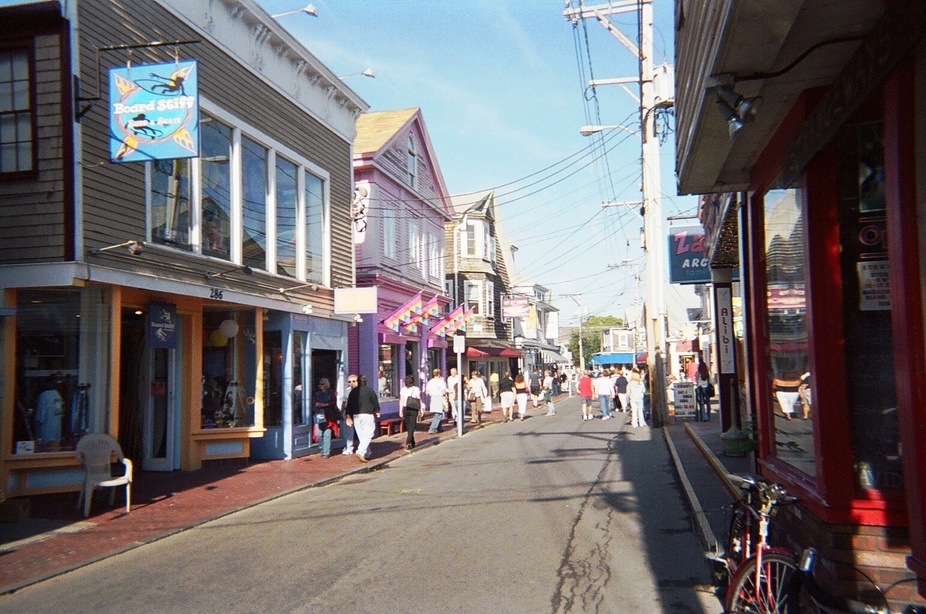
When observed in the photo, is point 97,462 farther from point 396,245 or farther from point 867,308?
point 396,245

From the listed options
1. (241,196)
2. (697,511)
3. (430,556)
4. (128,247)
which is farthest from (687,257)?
(430,556)

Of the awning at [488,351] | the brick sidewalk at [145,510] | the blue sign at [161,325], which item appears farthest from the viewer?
the awning at [488,351]

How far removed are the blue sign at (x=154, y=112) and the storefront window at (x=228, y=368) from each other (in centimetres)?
530

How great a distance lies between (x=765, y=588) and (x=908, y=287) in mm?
2034

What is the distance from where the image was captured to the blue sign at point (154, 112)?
1102 cm

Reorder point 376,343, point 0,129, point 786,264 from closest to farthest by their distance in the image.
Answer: point 786,264 → point 0,129 → point 376,343

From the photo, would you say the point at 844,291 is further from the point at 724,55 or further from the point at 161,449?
the point at 161,449

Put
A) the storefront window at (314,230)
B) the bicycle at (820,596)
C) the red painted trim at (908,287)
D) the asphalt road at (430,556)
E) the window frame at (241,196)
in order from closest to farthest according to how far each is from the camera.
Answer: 1. the red painted trim at (908,287)
2. the bicycle at (820,596)
3. the asphalt road at (430,556)
4. the window frame at (241,196)
5. the storefront window at (314,230)

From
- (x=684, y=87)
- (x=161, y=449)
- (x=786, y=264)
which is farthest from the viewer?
(x=161, y=449)

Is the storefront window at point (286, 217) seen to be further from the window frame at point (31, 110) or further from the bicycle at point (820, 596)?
the bicycle at point (820, 596)

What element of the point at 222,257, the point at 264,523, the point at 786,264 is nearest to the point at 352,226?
the point at 222,257

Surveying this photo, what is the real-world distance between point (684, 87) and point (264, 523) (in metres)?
7.12

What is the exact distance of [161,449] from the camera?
14.9 m

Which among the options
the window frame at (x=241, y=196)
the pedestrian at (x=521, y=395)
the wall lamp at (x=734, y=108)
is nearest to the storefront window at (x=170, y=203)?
the window frame at (x=241, y=196)
